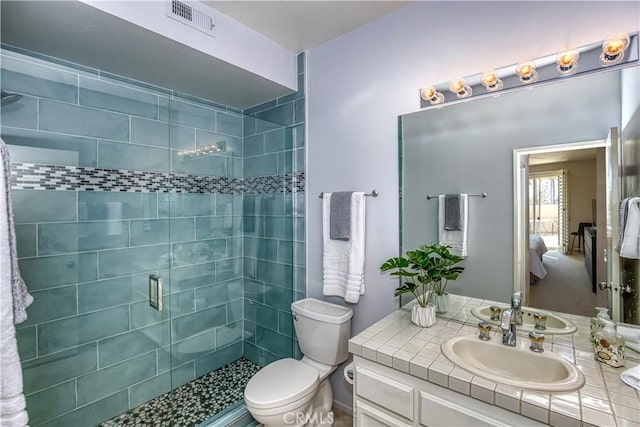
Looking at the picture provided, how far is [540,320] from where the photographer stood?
139 cm

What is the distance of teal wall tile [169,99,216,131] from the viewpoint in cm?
228

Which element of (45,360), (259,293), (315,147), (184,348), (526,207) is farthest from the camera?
(259,293)

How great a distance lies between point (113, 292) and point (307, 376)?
1396mm

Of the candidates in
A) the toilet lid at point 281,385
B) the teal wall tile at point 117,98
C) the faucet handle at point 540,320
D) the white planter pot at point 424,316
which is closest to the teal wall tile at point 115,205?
the teal wall tile at point 117,98

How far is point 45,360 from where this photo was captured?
69.3 inches

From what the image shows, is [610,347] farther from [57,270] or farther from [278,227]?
[57,270]

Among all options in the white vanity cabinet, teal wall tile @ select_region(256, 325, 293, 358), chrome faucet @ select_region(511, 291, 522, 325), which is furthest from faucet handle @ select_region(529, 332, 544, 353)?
teal wall tile @ select_region(256, 325, 293, 358)

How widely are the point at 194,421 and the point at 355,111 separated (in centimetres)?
225

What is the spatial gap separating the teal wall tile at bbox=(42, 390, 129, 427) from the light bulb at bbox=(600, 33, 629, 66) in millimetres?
3201

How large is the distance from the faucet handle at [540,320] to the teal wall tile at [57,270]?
250 centimetres

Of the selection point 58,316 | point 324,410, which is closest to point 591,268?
point 324,410

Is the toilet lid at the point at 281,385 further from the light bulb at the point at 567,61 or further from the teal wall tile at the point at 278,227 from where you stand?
the light bulb at the point at 567,61

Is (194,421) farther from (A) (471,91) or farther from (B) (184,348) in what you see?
(A) (471,91)

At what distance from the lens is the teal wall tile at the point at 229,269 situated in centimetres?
261
